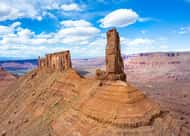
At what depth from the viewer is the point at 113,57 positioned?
182 feet

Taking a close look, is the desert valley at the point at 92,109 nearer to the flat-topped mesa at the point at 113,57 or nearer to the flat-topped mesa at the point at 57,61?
the flat-topped mesa at the point at 113,57

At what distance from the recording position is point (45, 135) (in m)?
55.1

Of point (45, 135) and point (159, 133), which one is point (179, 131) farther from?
point (45, 135)

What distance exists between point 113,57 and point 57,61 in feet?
123

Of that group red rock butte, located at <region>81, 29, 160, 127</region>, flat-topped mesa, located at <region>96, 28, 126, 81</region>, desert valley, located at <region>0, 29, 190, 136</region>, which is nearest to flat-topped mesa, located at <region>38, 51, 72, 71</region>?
desert valley, located at <region>0, 29, 190, 136</region>

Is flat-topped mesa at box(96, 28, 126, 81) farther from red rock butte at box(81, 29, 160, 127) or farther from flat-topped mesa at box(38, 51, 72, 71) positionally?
flat-topped mesa at box(38, 51, 72, 71)

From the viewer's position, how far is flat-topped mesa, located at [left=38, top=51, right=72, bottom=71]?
272 ft

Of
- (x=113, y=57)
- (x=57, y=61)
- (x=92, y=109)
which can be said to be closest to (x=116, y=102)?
(x=92, y=109)

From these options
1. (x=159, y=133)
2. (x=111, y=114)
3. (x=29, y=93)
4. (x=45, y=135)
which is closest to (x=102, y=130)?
(x=111, y=114)

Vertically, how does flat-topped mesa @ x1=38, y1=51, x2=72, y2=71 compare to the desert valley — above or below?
above

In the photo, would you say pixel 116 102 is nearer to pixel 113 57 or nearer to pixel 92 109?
pixel 92 109

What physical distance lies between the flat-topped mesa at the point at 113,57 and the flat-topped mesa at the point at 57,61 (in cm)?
2823

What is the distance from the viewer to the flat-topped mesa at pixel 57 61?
3268 inches

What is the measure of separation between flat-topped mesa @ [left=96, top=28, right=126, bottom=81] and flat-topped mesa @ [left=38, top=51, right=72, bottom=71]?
Answer: 28.2m
